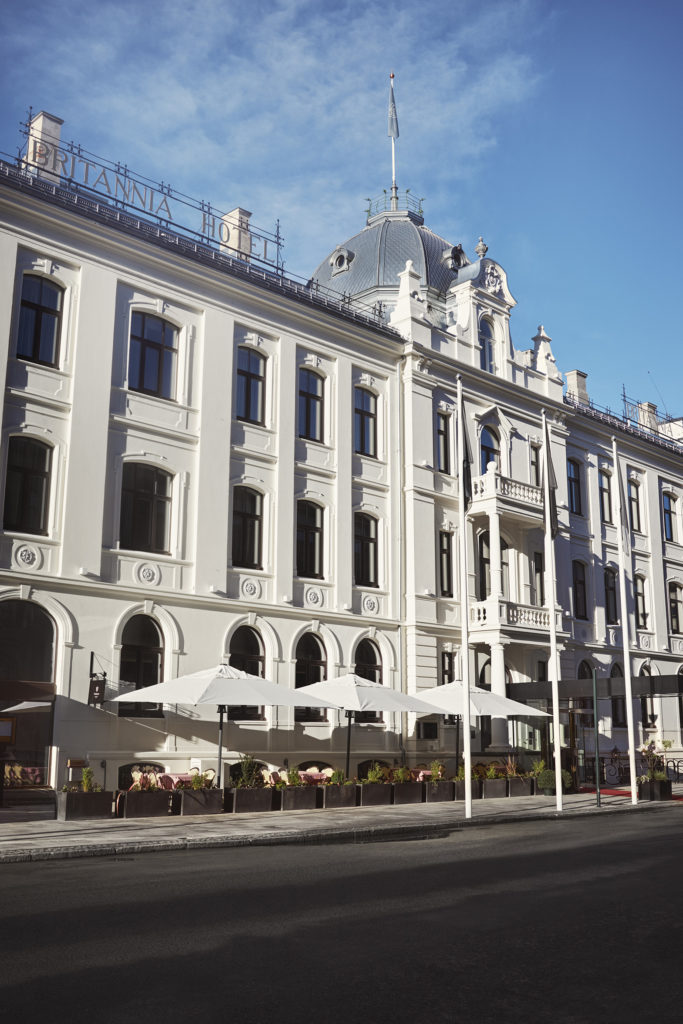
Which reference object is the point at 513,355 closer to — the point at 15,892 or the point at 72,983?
the point at 15,892

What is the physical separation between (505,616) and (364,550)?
17.1ft

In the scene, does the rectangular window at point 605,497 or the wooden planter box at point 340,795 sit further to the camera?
the rectangular window at point 605,497

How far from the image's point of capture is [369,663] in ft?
97.3

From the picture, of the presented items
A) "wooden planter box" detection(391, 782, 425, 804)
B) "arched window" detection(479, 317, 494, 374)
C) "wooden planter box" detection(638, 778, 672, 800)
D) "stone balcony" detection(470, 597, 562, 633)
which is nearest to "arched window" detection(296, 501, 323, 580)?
"stone balcony" detection(470, 597, 562, 633)

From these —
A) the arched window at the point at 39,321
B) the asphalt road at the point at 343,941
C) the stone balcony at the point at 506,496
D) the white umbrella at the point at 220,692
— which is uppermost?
the arched window at the point at 39,321

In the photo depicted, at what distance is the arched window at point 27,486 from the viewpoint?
73.3ft

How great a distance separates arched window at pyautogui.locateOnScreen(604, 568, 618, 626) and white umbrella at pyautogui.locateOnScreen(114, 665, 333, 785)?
20.4 m

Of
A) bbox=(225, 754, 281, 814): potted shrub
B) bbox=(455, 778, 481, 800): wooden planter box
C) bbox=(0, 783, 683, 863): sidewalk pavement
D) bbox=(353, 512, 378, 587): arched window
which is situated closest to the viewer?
bbox=(0, 783, 683, 863): sidewalk pavement

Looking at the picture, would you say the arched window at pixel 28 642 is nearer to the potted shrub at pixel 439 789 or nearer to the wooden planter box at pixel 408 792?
the wooden planter box at pixel 408 792

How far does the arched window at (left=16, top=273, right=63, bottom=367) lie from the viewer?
23391mm

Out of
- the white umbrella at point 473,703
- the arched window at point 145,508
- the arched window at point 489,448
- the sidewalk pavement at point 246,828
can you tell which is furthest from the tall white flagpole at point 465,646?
the arched window at point 489,448

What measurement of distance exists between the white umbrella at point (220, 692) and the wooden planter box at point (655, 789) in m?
10.8

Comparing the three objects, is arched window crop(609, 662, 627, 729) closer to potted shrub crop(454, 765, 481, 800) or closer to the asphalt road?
potted shrub crop(454, 765, 481, 800)

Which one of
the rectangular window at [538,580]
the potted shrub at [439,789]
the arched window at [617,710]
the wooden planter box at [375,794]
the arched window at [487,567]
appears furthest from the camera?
the arched window at [617,710]
